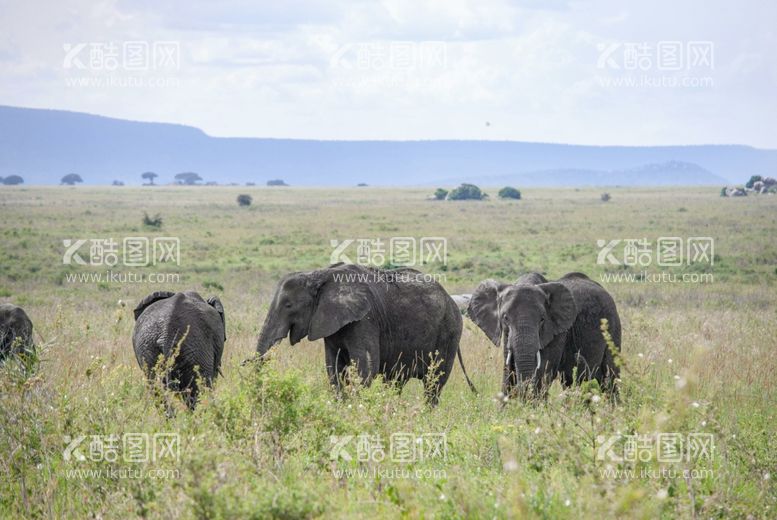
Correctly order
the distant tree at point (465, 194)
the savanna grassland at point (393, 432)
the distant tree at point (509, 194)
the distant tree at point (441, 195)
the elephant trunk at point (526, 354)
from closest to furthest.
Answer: the savanna grassland at point (393, 432)
the elephant trunk at point (526, 354)
the distant tree at point (465, 194)
the distant tree at point (441, 195)
the distant tree at point (509, 194)

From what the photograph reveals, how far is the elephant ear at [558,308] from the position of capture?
10.1m

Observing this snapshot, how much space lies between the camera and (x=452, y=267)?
30.6m

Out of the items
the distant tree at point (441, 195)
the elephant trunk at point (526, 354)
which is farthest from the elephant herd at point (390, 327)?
the distant tree at point (441, 195)

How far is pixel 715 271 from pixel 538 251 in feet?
27.9

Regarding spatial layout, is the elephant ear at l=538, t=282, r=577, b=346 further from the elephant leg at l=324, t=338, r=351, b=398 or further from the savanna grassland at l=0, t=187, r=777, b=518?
the elephant leg at l=324, t=338, r=351, b=398

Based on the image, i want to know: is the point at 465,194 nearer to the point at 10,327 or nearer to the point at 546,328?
the point at 10,327

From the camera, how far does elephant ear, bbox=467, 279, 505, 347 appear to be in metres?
10.7

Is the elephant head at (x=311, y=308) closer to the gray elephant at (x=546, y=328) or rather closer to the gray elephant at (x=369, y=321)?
the gray elephant at (x=369, y=321)

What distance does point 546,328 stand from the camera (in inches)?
396

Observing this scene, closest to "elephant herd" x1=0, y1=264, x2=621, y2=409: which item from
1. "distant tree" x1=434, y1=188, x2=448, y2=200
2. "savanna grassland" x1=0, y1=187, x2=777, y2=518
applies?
"savanna grassland" x1=0, y1=187, x2=777, y2=518

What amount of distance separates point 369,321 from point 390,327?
46cm

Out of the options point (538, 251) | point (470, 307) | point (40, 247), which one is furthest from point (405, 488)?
point (40, 247)

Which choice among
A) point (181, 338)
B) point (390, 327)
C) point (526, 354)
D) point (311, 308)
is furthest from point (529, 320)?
point (181, 338)

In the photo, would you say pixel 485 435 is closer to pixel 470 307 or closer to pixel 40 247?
pixel 470 307
